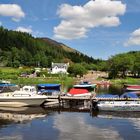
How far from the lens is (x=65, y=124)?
5369 cm

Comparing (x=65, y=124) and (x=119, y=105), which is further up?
(x=119, y=105)

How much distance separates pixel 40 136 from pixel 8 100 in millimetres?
25281

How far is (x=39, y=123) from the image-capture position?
5475cm

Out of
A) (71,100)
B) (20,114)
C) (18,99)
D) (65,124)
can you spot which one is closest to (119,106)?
(71,100)

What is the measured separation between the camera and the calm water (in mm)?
45781

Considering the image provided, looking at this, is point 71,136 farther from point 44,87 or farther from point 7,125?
point 44,87

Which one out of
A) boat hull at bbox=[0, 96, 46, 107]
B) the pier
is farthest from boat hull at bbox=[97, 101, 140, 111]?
boat hull at bbox=[0, 96, 46, 107]

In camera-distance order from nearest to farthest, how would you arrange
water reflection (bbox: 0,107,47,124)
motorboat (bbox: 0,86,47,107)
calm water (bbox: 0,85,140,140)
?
calm water (bbox: 0,85,140,140)
water reflection (bbox: 0,107,47,124)
motorboat (bbox: 0,86,47,107)

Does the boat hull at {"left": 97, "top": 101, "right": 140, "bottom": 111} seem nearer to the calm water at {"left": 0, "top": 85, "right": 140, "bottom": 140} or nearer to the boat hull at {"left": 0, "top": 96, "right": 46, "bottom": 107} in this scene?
the calm water at {"left": 0, "top": 85, "right": 140, "bottom": 140}

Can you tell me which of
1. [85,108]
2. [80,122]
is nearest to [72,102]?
[85,108]

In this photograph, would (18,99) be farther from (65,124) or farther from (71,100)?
(65,124)

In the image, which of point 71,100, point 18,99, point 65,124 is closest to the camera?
point 65,124

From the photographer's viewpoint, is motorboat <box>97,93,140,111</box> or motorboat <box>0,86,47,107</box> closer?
motorboat <box>97,93,140,111</box>

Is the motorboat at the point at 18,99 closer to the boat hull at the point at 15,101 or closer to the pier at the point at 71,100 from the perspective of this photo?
the boat hull at the point at 15,101
